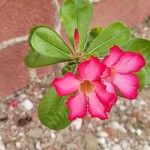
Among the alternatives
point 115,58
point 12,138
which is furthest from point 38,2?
point 115,58

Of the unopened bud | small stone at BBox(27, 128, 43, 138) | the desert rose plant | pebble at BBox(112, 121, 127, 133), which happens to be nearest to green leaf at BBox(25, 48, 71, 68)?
the desert rose plant

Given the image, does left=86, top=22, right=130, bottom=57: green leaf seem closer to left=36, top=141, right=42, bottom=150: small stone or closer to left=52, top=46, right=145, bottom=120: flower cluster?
left=52, top=46, right=145, bottom=120: flower cluster

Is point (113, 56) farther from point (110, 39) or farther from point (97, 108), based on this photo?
point (110, 39)

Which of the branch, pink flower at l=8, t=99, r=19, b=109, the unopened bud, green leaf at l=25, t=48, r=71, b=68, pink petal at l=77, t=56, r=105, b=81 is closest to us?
pink petal at l=77, t=56, r=105, b=81

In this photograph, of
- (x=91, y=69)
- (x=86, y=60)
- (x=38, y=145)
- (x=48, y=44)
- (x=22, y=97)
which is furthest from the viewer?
(x=22, y=97)

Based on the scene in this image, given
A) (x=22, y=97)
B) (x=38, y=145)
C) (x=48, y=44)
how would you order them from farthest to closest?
1. (x=22, y=97)
2. (x=38, y=145)
3. (x=48, y=44)

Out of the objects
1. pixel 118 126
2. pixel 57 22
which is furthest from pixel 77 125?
pixel 57 22

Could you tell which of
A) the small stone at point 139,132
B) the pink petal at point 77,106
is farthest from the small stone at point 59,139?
the pink petal at point 77,106

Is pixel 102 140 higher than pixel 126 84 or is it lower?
higher
